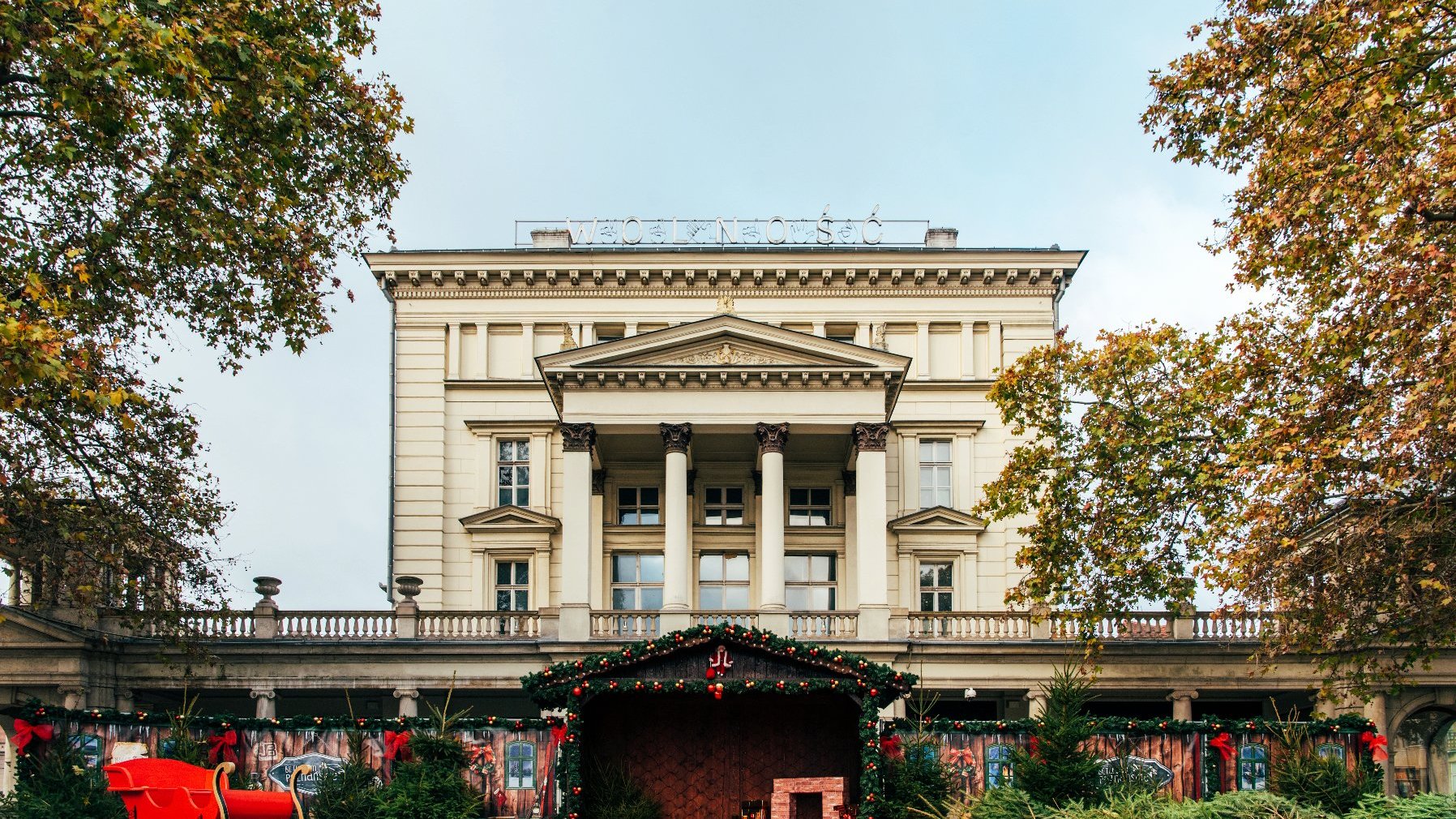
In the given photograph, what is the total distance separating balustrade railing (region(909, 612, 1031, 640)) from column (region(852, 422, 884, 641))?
1.16 m

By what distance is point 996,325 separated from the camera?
42.1 meters

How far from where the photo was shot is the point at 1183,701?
3503cm

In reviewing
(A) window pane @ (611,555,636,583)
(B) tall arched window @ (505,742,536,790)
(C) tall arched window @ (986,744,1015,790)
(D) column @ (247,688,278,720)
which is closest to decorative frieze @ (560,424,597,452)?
(A) window pane @ (611,555,636,583)

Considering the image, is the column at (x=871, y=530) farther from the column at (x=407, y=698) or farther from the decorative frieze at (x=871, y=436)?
the column at (x=407, y=698)

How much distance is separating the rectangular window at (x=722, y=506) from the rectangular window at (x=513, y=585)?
541 cm

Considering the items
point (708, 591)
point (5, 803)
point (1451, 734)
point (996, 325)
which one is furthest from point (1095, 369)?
point (1451, 734)

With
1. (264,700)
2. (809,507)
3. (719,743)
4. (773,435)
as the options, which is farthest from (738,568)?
(719,743)

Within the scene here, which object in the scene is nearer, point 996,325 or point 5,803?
point 5,803

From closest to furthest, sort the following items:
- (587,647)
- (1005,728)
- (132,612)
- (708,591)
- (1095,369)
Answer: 1. (1005,728)
2. (132,612)
3. (1095,369)
4. (587,647)
5. (708,591)

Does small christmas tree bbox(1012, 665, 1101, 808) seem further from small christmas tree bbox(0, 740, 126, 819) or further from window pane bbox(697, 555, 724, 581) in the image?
window pane bbox(697, 555, 724, 581)

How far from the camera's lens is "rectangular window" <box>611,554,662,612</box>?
40562 millimetres

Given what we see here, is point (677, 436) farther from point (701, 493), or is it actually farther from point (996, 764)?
point (996, 764)

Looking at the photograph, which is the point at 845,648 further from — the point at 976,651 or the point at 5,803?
the point at 5,803

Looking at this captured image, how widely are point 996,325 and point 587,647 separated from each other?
52.2 feet
